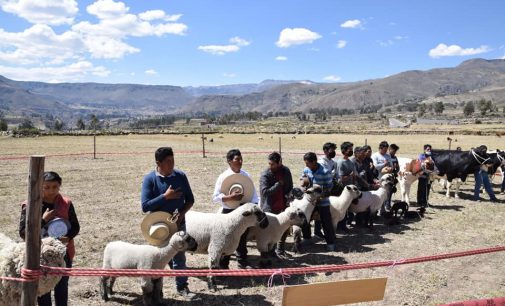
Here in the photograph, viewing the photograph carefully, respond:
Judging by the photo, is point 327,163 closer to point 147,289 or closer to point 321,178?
point 321,178

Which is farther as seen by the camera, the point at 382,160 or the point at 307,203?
the point at 382,160

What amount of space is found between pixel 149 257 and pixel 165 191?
954 millimetres

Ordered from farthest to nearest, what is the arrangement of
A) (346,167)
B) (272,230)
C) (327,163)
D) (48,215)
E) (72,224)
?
(346,167)
(327,163)
(272,230)
(72,224)
(48,215)

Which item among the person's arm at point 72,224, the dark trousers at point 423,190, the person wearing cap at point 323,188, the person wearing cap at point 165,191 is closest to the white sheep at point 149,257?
the person wearing cap at point 165,191

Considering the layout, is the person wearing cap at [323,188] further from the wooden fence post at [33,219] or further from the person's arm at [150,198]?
the wooden fence post at [33,219]

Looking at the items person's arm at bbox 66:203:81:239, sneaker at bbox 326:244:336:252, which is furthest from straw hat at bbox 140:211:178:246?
sneaker at bbox 326:244:336:252

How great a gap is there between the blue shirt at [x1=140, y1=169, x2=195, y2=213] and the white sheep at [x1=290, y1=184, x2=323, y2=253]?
10.5 ft

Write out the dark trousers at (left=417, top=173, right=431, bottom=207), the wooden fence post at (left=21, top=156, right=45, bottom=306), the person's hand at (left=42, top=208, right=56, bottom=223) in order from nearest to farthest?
the wooden fence post at (left=21, top=156, right=45, bottom=306) < the person's hand at (left=42, top=208, right=56, bottom=223) < the dark trousers at (left=417, top=173, right=431, bottom=207)

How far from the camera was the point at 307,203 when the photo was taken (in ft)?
27.2

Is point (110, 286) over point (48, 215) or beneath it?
beneath

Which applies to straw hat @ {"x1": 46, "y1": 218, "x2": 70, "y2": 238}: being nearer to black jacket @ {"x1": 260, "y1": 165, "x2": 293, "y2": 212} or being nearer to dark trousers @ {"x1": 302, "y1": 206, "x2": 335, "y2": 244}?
black jacket @ {"x1": 260, "y1": 165, "x2": 293, "y2": 212}

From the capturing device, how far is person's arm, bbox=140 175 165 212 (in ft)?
18.2

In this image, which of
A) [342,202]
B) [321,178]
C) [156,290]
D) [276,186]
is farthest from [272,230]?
[156,290]

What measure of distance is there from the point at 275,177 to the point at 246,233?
125cm
